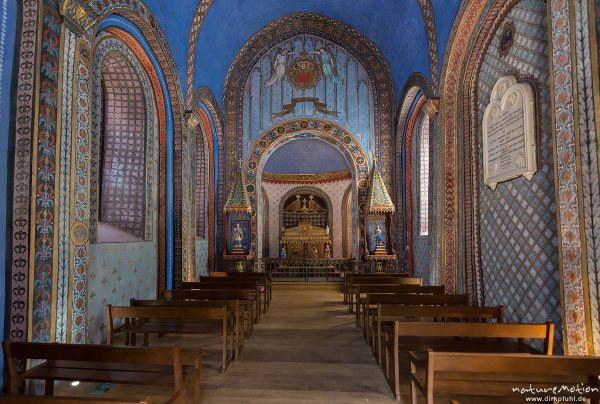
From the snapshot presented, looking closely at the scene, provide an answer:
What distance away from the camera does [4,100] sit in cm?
383

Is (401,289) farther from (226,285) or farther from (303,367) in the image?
(226,285)

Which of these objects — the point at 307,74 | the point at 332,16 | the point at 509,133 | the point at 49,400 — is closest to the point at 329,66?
the point at 307,74

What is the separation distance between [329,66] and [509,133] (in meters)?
8.94

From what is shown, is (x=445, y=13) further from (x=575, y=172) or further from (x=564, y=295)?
(x=564, y=295)

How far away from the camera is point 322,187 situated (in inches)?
746

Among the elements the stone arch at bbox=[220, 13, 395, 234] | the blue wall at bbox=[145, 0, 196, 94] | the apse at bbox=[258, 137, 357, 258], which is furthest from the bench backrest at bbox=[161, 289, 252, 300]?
the apse at bbox=[258, 137, 357, 258]

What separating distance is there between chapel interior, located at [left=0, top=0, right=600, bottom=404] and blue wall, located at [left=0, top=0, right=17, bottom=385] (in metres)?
0.02

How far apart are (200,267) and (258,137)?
4.76 metres

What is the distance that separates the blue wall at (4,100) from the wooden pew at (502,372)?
390cm

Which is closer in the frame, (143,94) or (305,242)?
(143,94)

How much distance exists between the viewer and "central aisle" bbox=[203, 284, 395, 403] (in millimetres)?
3947

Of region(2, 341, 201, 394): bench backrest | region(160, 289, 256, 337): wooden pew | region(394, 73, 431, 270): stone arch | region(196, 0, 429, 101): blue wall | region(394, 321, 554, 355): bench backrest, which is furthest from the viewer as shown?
region(394, 73, 431, 270): stone arch

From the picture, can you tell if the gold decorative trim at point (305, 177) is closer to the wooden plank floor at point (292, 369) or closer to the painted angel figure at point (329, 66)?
the painted angel figure at point (329, 66)

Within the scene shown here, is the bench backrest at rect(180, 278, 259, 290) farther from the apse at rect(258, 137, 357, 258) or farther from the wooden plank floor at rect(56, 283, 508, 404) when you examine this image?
the apse at rect(258, 137, 357, 258)
